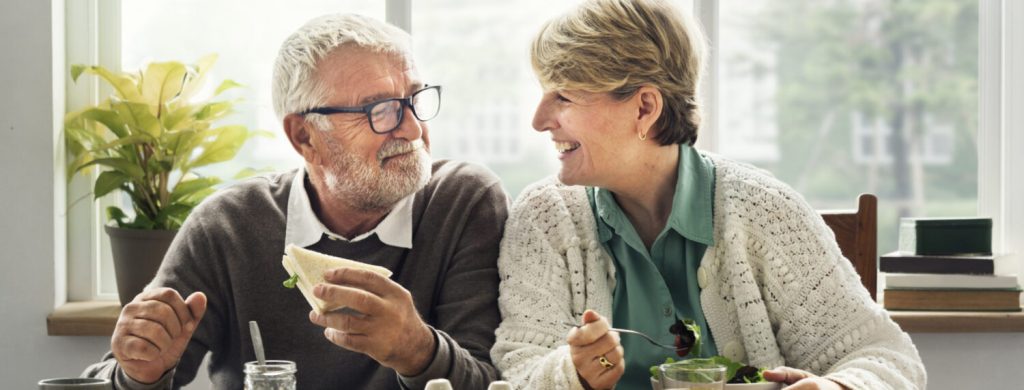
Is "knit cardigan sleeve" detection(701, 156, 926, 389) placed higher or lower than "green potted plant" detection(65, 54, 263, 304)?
lower

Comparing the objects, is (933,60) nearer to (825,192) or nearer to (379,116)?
(825,192)

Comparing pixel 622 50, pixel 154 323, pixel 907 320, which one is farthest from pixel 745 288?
pixel 907 320

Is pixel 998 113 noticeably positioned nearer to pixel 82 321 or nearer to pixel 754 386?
pixel 754 386

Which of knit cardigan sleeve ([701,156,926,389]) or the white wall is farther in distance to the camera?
the white wall

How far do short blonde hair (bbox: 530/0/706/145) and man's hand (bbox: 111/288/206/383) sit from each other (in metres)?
0.72

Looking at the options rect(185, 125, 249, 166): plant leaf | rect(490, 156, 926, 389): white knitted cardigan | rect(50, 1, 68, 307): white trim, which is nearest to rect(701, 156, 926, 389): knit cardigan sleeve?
rect(490, 156, 926, 389): white knitted cardigan

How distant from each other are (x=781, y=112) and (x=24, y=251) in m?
1.98

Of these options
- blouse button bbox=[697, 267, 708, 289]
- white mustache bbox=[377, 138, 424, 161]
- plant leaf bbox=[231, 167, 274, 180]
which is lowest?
blouse button bbox=[697, 267, 708, 289]

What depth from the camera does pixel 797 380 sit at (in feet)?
5.44

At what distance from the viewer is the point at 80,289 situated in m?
2.91

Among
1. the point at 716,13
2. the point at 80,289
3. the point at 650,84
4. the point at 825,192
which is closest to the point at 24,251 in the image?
the point at 80,289

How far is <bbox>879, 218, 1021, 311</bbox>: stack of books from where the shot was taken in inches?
112

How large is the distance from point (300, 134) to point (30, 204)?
101cm

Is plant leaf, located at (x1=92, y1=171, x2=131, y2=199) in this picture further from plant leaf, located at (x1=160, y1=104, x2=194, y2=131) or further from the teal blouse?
the teal blouse
